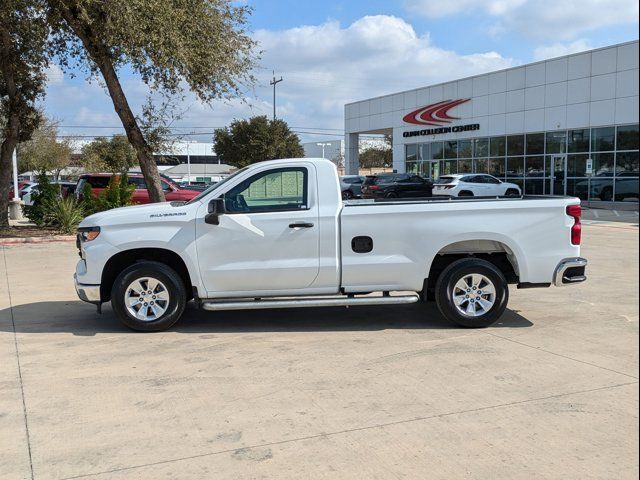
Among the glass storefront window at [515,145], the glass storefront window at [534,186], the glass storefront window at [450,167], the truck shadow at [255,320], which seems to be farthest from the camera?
the glass storefront window at [450,167]

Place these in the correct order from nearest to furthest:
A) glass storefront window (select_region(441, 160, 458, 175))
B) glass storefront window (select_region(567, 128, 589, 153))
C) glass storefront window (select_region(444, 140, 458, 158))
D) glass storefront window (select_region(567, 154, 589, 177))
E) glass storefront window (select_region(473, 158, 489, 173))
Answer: glass storefront window (select_region(567, 128, 589, 153))
glass storefront window (select_region(567, 154, 589, 177))
glass storefront window (select_region(473, 158, 489, 173))
glass storefront window (select_region(444, 140, 458, 158))
glass storefront window (select_region(441, 160, 458, 175))

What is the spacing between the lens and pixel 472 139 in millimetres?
36656

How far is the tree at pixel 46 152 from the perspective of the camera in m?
59.8

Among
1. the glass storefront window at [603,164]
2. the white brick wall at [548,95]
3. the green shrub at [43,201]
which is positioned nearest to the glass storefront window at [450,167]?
the white brick wall at [548,95]

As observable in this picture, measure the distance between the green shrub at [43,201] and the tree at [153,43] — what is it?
11.7 feet

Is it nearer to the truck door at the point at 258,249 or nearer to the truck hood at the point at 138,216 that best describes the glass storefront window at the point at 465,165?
the truck door at the point at 258,249

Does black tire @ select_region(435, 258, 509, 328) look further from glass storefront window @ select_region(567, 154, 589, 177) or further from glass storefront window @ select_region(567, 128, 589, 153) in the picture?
glass storefront window @ select_region(567, 128, 589, 153)

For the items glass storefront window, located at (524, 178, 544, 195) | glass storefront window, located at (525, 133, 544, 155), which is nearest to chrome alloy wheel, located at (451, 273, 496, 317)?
glass storefront window, located at (524, 178, 544, 195)

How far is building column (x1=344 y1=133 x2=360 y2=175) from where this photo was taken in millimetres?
47719

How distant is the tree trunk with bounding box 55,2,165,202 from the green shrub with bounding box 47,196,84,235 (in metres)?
2.32

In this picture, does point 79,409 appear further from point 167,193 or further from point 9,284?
point 167,193

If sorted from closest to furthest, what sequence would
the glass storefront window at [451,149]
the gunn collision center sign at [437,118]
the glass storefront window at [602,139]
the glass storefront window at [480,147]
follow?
the glass storefront window at [602,139], the glass storefront window at [480,147], the gunn collision center sign at [437,118], the glass storefront window at [451,149]

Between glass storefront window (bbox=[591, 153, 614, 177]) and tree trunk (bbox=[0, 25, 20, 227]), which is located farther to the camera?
glass storefront window (bbox=[591, 153, 614, 177])

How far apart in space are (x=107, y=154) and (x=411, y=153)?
37.8 m
